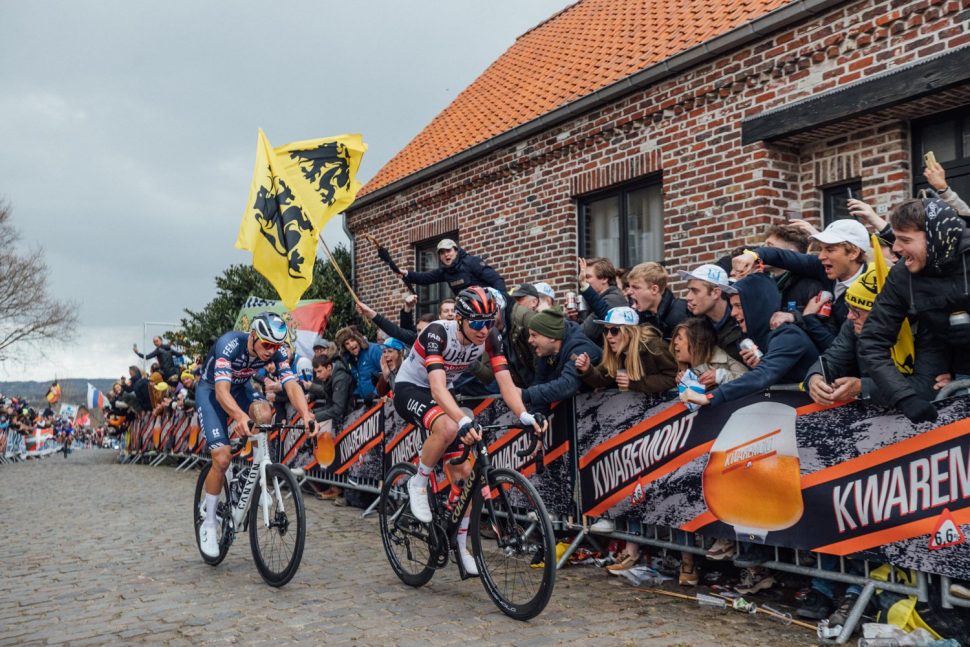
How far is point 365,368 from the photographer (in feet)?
33.2

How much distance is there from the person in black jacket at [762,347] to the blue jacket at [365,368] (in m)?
5.48

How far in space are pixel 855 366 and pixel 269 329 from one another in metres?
4.05

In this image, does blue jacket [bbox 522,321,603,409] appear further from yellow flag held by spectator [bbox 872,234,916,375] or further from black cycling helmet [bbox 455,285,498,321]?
yellow flag held by spectator [bbox 872,234,916,375]

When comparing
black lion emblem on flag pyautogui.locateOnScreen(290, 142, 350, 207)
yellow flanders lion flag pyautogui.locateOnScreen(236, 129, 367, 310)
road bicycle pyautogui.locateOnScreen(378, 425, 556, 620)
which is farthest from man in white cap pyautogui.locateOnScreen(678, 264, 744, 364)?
black lion emblem on flag pyautogui.locateOnScreen(290, 142, 350, 207)

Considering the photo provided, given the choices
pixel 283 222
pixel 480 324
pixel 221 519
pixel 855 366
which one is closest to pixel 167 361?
pixel 283 222

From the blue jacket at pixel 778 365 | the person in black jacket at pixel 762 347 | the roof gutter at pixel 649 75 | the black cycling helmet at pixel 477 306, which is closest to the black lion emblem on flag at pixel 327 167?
the roof gutter at pixel 649 75

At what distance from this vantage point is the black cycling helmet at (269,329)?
20.6 ft

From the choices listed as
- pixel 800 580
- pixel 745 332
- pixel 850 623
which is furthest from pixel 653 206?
pixel 850 623

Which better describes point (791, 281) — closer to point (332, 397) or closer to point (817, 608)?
point (817, 608)

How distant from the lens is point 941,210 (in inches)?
160

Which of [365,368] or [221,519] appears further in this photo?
[365,368]

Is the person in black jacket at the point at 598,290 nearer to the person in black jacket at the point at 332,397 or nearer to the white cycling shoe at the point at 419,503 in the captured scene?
the white cycling shoe at the point at 419,503

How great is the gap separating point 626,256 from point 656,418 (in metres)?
5.39

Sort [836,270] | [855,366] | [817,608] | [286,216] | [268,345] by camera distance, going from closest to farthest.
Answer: [855,366]
[817,608]
[836,270]
[268,345]
[286,216]
